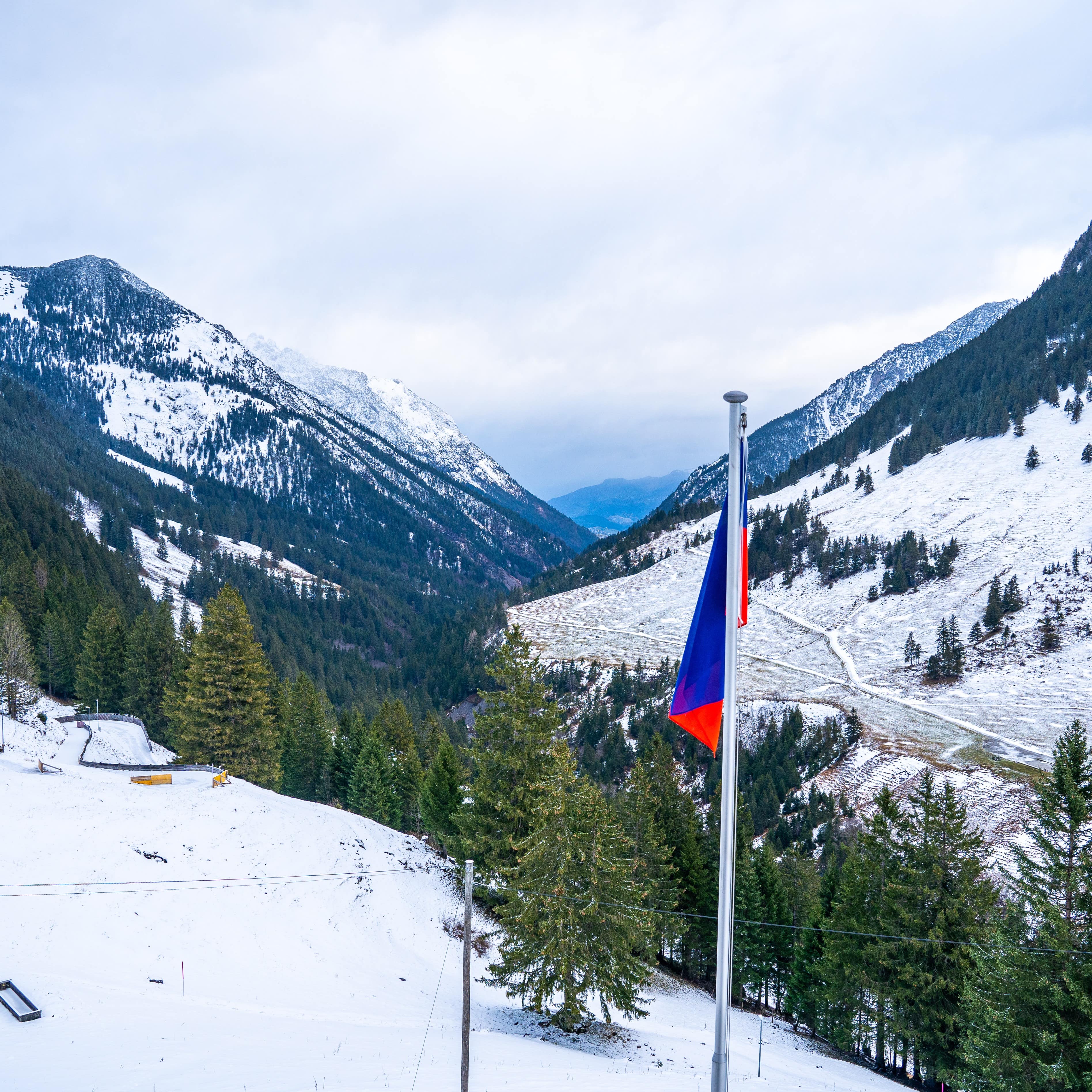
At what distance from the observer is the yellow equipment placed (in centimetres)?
3156

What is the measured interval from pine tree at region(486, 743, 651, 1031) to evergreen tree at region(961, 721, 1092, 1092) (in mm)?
8793

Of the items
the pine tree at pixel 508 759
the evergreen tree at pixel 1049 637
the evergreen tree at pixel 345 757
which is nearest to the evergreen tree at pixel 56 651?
the evergreen tree at pixel 345 757

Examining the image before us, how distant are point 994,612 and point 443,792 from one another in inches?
3191

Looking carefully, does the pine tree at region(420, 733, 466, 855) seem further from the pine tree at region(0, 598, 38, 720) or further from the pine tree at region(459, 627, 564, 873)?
the pine tree at region(0, 598, 38, 720)

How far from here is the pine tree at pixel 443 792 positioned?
36.4 meters

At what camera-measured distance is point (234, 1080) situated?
13.7 meters

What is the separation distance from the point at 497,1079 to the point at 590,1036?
6952 mm

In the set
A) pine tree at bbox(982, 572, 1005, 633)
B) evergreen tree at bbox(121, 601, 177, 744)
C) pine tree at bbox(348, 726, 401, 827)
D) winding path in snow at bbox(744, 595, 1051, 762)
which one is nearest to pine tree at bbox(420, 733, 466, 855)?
pine tree at bbox(348, 726, 401, 827)

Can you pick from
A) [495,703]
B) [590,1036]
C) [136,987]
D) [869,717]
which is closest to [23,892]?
[136,987]

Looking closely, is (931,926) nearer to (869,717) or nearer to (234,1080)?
(234,1080)

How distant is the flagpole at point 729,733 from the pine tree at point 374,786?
3945cm

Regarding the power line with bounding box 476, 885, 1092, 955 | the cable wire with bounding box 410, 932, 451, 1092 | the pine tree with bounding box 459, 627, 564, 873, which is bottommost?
the cable wire with bounding box 410, 932, 451, 1092

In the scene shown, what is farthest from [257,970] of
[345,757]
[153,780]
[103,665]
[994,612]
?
[994,612]

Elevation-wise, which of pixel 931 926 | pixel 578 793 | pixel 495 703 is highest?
pixel 495 703
